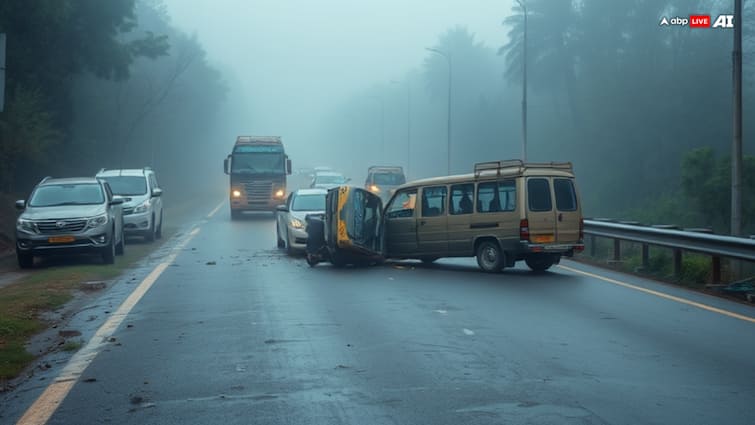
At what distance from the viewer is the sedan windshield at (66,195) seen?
20625 mm

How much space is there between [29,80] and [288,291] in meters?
24.4

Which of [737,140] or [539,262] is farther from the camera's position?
[737,140]

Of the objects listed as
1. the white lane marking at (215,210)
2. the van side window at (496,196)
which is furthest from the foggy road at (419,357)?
the white lane marking at (215,210)

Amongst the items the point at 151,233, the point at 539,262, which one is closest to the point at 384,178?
the point at 151,233

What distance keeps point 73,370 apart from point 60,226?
37.0 feet

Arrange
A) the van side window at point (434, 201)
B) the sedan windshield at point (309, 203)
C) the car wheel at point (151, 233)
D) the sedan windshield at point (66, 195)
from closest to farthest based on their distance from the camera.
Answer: the van side window at point (434, 201) → the sedan windshield at point (66, 195) → the sedan windshield at point (309, 203) → the car wheel at point (151, 233)

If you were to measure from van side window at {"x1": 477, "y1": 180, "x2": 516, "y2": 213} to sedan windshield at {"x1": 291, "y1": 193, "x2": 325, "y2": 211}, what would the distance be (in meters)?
5.98

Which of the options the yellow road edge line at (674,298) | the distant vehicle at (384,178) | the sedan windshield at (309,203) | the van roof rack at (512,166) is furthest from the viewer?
the distant vehicle at (384,178)

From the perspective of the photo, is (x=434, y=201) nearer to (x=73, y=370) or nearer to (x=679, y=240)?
(x=679, y=240)

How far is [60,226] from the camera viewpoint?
63.7 feet

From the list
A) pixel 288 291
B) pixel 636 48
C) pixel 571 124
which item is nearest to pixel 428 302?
pixel 288 291

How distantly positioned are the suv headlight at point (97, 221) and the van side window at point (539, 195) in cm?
863

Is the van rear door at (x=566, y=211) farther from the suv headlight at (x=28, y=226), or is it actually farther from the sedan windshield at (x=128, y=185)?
the sedan windshield at (x=128, y=185)

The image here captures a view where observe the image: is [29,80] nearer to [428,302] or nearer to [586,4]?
[428,302]
